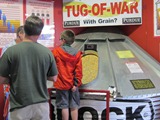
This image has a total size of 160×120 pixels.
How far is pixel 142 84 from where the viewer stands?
10.2 ft

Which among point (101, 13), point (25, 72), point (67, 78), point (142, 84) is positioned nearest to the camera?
point (25, 72)

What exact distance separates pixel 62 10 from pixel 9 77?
253cm

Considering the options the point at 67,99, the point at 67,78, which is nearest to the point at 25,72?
the point at 67,78

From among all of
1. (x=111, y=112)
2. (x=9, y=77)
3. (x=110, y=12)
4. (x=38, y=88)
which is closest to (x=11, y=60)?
(x=9, y=77)

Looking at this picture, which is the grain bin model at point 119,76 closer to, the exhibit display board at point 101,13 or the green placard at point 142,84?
the green placard at point 142,84

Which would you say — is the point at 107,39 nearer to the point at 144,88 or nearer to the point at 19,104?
the point at 144,88

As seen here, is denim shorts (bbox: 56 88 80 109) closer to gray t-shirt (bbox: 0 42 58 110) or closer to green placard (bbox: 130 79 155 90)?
green placard (bbox: 130 79 155 90)

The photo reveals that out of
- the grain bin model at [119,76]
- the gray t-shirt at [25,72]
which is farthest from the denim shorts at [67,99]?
the gray t-shirt at [25,72]

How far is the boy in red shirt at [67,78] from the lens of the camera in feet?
9.09

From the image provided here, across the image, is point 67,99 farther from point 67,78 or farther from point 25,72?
point 25,72

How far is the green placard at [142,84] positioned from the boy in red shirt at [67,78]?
27.9 inches

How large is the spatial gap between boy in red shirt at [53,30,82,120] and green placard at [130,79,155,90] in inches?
27.9

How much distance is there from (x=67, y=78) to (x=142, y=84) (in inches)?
38.1

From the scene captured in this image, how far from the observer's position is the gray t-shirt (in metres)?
1.75
